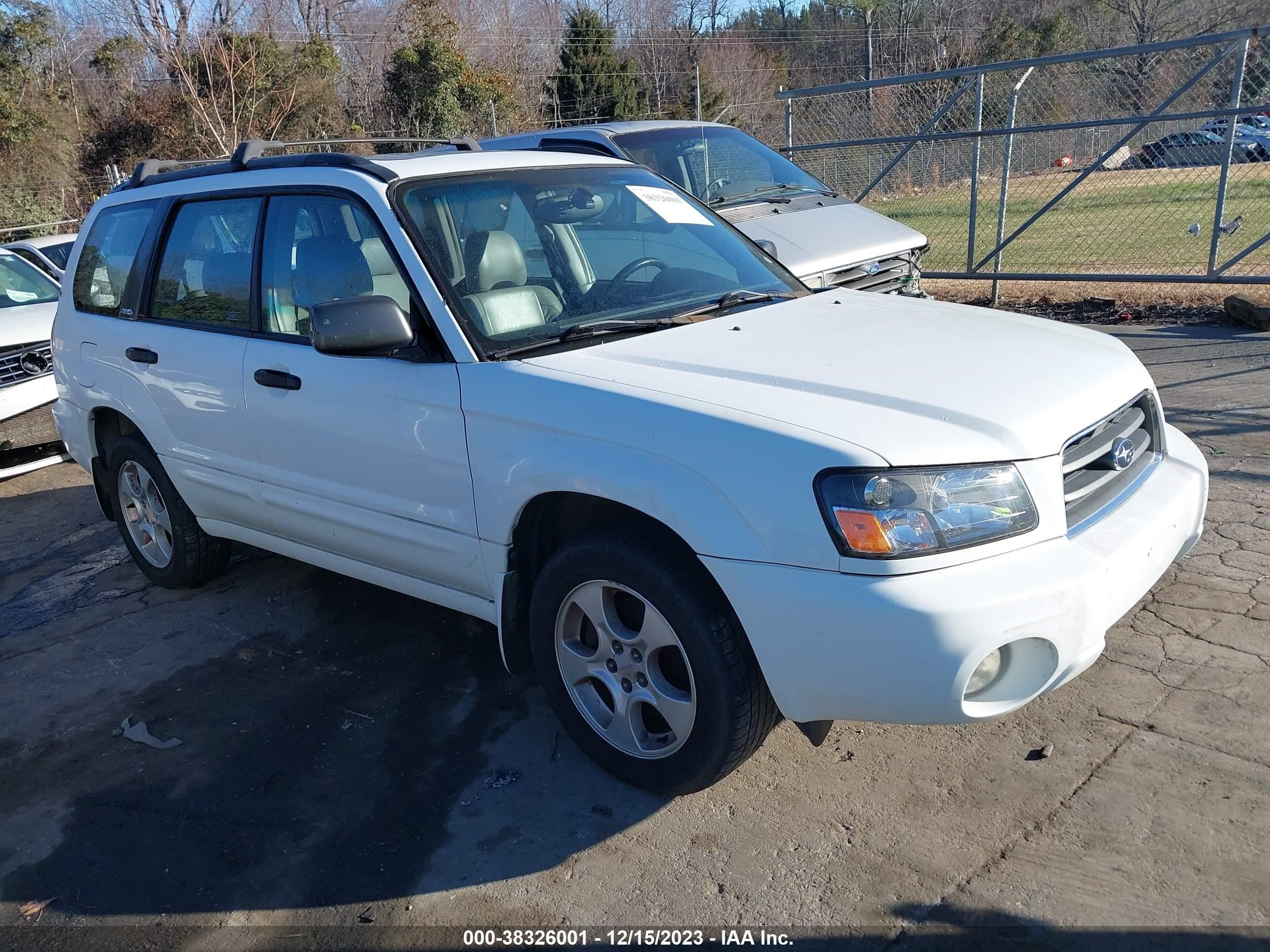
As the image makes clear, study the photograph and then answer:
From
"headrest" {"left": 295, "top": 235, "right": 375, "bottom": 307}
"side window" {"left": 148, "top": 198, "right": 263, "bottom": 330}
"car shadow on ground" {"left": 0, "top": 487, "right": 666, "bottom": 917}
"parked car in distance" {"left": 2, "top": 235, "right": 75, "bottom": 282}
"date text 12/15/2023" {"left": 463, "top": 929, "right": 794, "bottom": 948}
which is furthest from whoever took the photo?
"parked car in distance" {"left": 2, "top": 235, "right": 75, "bottom": 282}

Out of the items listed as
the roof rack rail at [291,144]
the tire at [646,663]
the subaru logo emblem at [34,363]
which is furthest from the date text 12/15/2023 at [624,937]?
the subaru logo emblem at [34,363]

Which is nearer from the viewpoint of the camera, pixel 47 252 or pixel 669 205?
pixel 669 205

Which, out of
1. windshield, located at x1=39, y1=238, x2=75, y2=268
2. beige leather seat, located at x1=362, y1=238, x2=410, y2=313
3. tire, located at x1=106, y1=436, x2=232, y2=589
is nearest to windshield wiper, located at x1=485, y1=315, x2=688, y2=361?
beige leather seat, located at x1=362, y1=238, x2=410, y2=313

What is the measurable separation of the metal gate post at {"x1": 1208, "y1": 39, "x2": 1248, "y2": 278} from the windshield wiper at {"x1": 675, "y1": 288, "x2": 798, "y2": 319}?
6.08 metres

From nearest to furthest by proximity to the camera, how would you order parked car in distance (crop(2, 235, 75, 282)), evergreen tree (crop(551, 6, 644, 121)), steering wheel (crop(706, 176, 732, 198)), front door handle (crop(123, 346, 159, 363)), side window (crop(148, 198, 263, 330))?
side window (crop(148, 198, 263, 330)), front door handle (crop(123, 346, 159, 363)), steering wheel (crop(706, 176, 732, 198)), parked car in distance (crop(2, 235, 75, 282)), evergreen tree (crop(551, 6, 644, 121))

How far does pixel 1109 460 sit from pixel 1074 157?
7.68 meters

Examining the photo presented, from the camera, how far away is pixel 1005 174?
9875 mm

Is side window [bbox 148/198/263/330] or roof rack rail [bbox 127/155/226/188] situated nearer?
side window [bbox 148/198/263/330]

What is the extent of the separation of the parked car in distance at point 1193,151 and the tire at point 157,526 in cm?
815

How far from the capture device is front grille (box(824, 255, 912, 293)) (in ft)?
23.6

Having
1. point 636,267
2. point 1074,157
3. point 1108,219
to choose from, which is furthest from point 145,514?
point 1108,219

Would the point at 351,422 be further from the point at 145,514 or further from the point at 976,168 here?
the point at 976,168

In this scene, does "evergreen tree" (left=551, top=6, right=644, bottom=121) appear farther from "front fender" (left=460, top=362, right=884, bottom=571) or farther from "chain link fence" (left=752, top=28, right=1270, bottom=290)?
"front fender" (left=460, top=362, right=884, bottom=571)

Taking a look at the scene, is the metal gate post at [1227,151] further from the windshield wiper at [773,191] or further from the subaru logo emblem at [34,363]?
the subaru logo emblem at [34,363]
